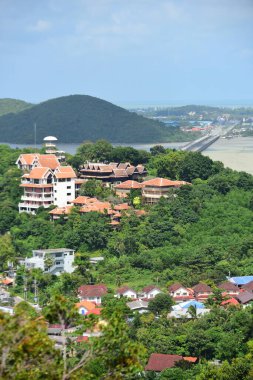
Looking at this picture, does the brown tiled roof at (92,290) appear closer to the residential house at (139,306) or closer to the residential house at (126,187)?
the residential house at (139,306)

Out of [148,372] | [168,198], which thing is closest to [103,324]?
[148,372]

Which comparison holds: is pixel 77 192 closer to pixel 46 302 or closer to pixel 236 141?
pixel 46 302

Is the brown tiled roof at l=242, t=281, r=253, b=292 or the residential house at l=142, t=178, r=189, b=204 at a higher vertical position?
the residential house at l=142, t=178, r=189, b=204

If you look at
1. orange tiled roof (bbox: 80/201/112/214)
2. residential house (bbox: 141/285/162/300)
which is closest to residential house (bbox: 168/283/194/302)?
residential house (bbox: 141/285/162/300)

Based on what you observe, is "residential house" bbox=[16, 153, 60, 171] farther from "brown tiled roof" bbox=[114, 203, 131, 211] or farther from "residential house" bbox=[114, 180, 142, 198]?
"brown tiled roof" bbox=[114, 203, 131, 211]

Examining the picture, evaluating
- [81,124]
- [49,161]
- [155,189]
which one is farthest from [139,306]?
[81,124]

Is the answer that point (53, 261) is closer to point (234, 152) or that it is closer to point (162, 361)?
point (162, 361)

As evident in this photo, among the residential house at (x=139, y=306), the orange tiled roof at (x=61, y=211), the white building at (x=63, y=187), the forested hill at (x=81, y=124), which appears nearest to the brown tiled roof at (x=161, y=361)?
the residential house at (x=139, y=306)
